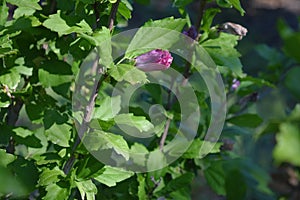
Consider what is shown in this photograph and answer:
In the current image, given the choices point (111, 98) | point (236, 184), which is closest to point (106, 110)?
point (111, 98)

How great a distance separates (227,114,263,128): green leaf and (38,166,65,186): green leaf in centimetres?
68

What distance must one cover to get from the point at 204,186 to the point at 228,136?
1.38 metres

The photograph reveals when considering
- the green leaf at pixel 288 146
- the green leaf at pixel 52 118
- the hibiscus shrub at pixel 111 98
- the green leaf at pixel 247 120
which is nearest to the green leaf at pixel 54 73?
the hibiscus shrub at pixel 111 98

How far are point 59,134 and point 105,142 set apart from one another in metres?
0.16

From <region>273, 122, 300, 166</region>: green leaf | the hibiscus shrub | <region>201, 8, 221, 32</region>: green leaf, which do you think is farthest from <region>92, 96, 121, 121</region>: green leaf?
<region>273, 122, 300, 166</region>: green leaf

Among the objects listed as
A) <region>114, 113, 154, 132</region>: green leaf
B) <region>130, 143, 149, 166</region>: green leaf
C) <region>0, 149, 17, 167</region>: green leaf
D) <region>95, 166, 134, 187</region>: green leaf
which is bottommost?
<region>130, 143, 149, 166</region>: green leaf

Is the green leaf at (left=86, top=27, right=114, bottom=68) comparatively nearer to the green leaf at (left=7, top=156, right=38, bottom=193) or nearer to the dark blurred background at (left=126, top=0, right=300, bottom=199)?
the green leaf at (left=7, top=156, right=38, bottom=193)

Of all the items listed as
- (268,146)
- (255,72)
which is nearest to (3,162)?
(268,146)

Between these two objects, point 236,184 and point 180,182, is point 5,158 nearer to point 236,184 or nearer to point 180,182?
point 180,182

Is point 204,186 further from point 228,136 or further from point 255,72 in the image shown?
point 255,72

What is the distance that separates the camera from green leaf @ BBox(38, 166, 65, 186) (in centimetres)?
113

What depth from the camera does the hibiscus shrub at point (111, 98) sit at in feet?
3.74

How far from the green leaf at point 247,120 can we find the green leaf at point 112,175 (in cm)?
53

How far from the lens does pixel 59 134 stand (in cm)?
121
